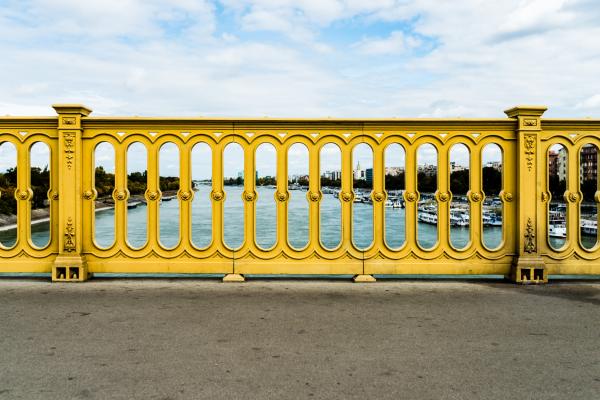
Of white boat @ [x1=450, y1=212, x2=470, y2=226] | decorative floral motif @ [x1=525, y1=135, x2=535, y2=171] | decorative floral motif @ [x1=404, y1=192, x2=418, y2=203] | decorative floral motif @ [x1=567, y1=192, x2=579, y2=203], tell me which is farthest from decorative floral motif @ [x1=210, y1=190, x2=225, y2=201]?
white boat @ [x1=450, y1=212, x2=470, y2=226]

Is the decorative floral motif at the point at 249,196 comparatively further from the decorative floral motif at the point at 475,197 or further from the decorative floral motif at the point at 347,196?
the decorative floral motif at the point at 475,197

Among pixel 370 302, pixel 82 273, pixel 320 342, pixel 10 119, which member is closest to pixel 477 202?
pixel 370 302

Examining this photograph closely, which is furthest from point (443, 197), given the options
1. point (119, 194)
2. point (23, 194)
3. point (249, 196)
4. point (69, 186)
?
point (23, 194)

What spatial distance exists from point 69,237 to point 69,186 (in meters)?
0.66

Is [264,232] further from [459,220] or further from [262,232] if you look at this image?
[459,220]

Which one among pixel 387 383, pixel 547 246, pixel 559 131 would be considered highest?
pixel 559 131

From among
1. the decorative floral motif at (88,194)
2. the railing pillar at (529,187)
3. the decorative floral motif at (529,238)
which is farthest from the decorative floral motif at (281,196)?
the decorative floral motif at (529,238)

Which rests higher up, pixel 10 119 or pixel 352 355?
pixel 10 119

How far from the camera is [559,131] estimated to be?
20.5 feet

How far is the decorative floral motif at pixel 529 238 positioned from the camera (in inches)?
243

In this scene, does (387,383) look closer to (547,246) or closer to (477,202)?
(477,202)

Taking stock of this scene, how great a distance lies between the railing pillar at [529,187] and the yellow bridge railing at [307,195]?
1 cm

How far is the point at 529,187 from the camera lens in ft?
20.3

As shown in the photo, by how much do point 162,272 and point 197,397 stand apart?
3555 mm
